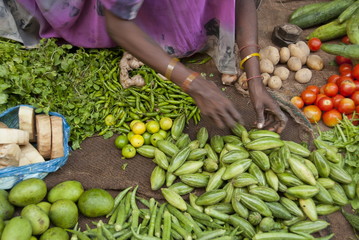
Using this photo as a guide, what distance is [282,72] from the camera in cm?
449

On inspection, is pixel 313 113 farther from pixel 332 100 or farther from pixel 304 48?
pixel 304 48

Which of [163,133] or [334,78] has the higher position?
[163,133]

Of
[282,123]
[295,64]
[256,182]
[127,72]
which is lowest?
[295,64]

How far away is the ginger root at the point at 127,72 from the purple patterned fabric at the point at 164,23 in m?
0.24

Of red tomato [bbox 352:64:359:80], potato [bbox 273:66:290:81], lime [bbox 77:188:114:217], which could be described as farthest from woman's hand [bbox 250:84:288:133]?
red tomato [bbox 352:64:359:80]

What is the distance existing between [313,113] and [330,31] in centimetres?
190

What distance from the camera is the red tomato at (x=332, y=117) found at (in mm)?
4039

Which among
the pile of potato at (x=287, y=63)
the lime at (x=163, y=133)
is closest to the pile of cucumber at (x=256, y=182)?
the lime at (x=163, y=133)

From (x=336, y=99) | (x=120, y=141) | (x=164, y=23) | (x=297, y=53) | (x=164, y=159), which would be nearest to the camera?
(x=164, y=159)

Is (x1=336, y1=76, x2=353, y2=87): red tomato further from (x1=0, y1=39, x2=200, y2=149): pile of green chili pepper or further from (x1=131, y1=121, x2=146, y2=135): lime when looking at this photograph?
(x1=131, y1=121, x2=146, y2=135): lime

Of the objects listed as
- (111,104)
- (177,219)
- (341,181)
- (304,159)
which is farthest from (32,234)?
(341,181)

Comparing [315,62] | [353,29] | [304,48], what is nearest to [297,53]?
[304,48]

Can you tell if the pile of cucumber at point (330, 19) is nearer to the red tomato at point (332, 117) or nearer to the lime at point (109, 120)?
the red tomato at point (332, 117)

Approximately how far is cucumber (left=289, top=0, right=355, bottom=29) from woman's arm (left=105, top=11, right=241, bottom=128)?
141 inches
